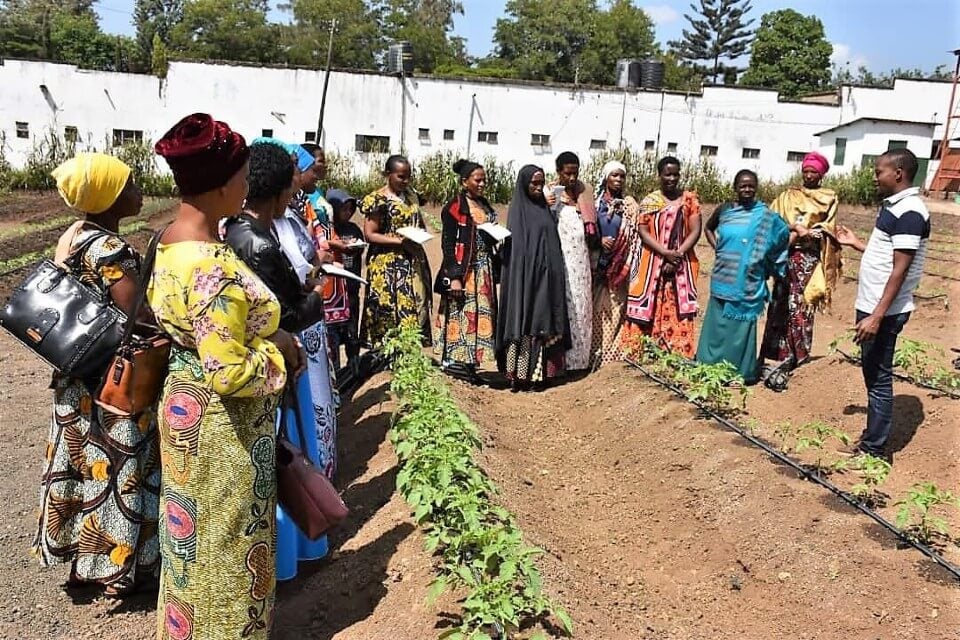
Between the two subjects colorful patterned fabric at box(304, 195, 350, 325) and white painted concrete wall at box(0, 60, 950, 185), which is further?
white painted concrete wall at box(0, 60, 950, 185)

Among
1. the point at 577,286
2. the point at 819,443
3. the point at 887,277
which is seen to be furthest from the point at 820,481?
the point at 577,286

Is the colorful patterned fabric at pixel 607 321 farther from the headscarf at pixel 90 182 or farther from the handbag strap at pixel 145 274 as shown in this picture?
the handbag strap at pixel 145 274

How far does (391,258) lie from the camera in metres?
5.41

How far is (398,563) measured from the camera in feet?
10.7

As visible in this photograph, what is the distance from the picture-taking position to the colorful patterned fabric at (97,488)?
298 cm

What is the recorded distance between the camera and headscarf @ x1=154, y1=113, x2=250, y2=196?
211 cm

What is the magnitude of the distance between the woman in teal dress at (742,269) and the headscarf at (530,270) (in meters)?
1.19

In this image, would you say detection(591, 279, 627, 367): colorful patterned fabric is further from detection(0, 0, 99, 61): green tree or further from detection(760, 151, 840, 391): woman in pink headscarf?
detection(0, 0, 99, 61): green tree

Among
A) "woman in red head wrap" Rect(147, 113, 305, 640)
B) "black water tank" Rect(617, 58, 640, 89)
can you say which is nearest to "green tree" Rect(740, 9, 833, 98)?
"black water tank" Rect(617, 58, 640, 89)

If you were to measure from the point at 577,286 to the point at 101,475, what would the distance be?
13.0 feet

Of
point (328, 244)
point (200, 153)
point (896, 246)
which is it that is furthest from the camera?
point (328, 244)

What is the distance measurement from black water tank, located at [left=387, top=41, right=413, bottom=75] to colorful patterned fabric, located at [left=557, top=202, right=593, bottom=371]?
19.1 metres

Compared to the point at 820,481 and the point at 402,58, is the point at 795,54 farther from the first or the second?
the point at 820,481

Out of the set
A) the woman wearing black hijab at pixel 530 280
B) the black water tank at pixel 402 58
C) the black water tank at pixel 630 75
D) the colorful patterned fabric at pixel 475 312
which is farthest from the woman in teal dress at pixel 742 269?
the black water tank at pixel 630 75
